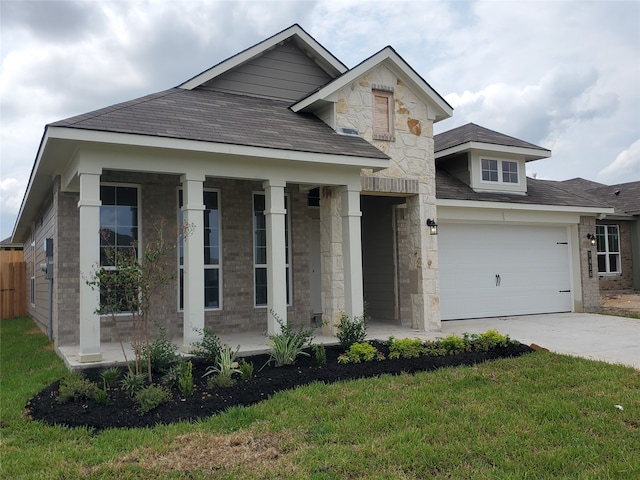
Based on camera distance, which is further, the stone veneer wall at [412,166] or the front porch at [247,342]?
the stone veneer wall at [412,166]

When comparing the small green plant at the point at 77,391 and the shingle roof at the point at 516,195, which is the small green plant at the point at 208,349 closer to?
the small green plant at the point at 77,391

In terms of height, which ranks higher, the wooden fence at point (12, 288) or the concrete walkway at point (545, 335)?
the wooden fence at point (12, 288)

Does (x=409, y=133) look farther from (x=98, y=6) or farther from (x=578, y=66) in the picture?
(x=98, y=6)

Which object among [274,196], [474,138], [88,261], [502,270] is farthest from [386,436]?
[474,138]

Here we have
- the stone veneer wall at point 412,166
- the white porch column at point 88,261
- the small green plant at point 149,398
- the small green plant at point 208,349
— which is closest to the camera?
the small green plant at point 149,398

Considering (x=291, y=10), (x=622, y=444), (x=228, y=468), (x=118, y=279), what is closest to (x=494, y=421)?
(x=622, y=444)

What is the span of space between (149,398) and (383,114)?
7115 mm

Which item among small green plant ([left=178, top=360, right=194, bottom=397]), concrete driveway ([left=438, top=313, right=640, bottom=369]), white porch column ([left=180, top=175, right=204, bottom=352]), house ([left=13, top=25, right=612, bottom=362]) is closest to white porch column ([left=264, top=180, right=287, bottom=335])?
house ([left=13, top=25, right=612, bottom=362])

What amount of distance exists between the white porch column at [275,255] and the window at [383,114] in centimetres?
267

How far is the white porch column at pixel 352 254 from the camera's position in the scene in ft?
30.1

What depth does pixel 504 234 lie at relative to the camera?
12.8m

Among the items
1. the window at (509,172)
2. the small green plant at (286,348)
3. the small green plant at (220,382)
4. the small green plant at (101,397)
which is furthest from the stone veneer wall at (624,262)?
the small green plant at (101,397)

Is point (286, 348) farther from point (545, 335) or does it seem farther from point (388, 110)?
point (388, 110)

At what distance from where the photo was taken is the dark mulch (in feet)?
16.7
